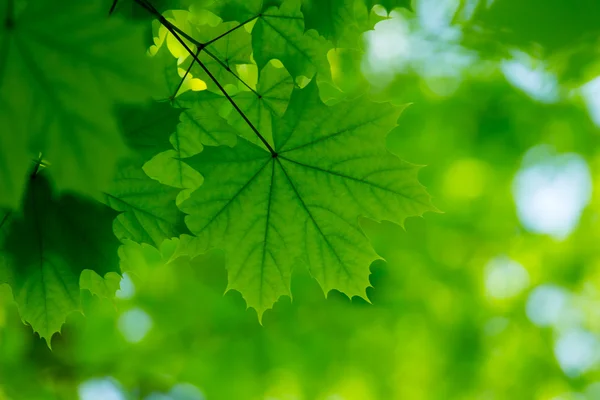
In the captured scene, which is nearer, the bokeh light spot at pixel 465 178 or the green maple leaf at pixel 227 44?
the green maple leaf at pixel 227 44

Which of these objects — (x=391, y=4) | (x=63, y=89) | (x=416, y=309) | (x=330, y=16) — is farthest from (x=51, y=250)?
(x=416, y=309)

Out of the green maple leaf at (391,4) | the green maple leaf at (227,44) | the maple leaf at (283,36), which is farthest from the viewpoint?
the green maple leaf at (227,44)

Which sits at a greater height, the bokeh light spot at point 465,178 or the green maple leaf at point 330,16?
the bokeh light spot at point 465,178

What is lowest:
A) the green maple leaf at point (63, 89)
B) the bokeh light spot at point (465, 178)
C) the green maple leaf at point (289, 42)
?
the green maple leaf at point (63, 89)

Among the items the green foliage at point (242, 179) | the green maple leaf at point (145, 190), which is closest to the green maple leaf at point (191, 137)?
the green foliage at point (242, 179)

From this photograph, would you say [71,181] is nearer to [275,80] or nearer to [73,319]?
[275,80]

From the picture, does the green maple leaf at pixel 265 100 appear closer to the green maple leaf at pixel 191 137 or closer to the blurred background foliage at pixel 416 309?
the green maple leaf at pixel 191 137

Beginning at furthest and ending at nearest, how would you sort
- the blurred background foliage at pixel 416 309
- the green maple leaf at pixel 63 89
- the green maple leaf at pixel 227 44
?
the blurred background foliage at pixel 416 309
the green maple leaf at pixel 227 44
the green maple leaf at pixel 63 89
